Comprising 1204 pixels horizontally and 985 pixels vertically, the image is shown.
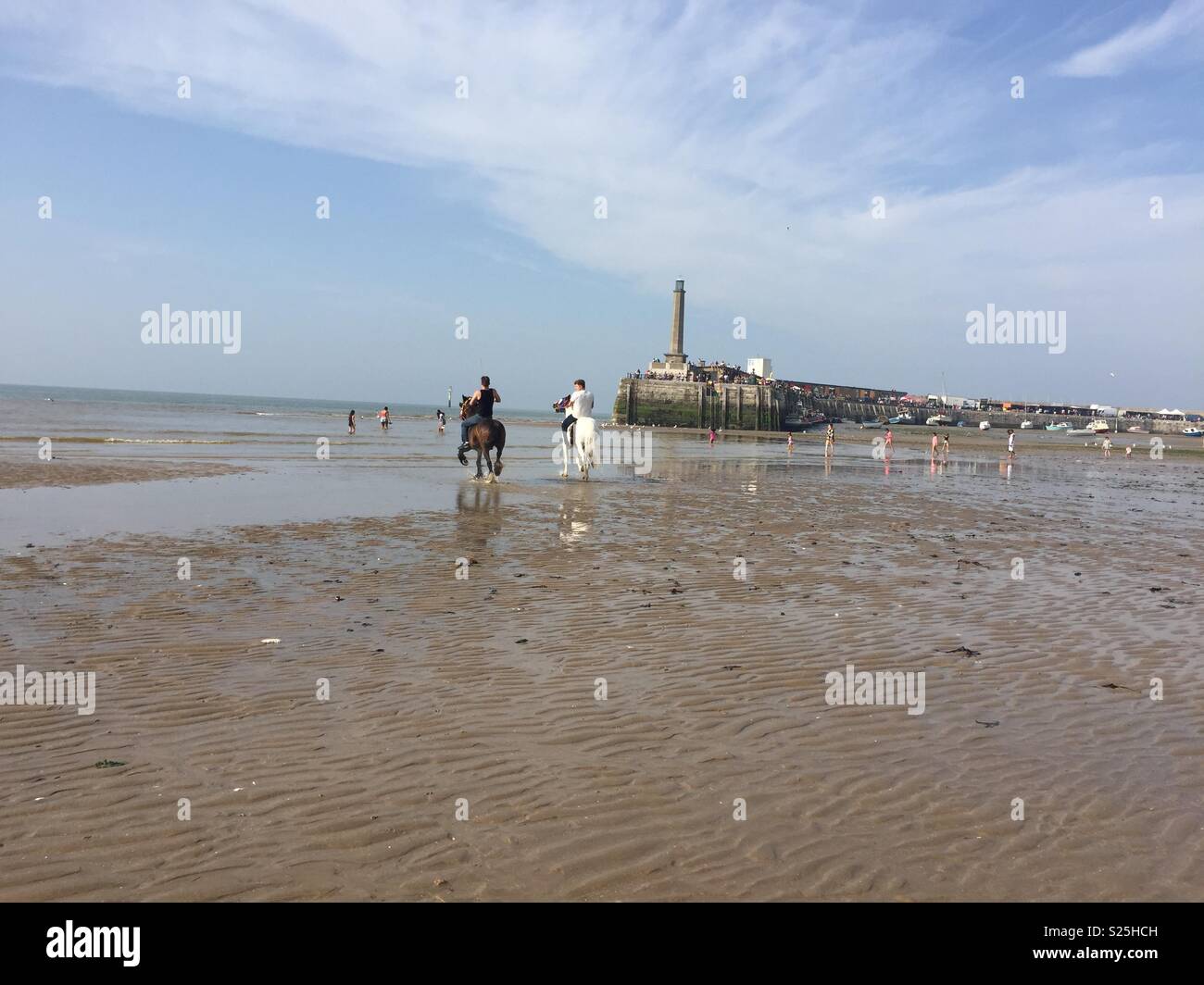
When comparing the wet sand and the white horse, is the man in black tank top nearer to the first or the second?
the white horse

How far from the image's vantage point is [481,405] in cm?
2166

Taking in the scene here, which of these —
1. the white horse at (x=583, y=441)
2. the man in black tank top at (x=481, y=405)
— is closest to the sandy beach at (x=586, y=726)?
the man in black tank top at (x=481, y=405)

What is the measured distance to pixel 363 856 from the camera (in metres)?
3.78

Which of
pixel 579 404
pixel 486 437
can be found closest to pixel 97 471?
pixel 486 437

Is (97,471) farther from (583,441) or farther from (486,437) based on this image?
(583,441)

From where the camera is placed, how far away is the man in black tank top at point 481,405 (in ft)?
68.9

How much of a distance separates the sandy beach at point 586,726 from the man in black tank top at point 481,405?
29.8 feet

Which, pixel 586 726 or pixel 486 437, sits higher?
pixel 486 437

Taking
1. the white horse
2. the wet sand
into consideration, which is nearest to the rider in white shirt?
the white horse

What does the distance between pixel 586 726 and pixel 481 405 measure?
16.8m

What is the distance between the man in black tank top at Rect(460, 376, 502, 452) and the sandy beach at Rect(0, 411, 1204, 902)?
9076 mm
